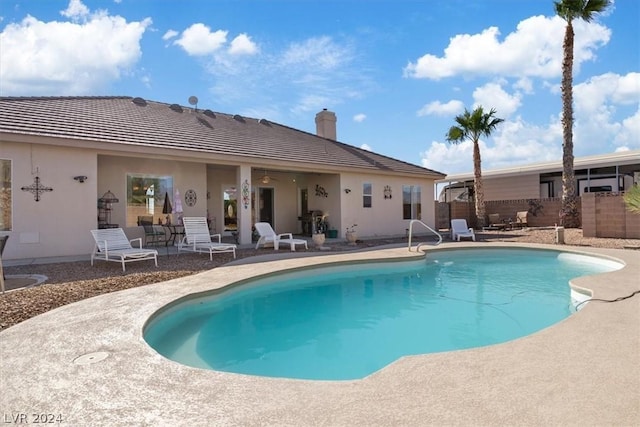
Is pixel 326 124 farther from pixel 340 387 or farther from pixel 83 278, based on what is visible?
pixel 340 387

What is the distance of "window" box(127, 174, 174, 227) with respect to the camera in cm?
1235

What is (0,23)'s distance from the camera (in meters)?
9.62

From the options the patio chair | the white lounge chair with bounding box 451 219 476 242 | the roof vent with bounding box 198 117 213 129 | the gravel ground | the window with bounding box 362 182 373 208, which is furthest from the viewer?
the patio chair

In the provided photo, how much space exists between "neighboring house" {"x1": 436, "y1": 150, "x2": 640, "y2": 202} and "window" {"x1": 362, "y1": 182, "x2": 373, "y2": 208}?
A: 7.17 metres

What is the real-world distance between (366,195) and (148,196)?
8.80 meters

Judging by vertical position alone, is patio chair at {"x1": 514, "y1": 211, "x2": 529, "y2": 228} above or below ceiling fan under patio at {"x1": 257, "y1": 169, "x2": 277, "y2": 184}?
below

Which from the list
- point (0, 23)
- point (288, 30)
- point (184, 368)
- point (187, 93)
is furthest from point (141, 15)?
point (184, 368)

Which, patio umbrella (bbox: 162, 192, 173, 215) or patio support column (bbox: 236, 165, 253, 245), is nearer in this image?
patio umbrella (bbox: 162, 192, 173, 215)

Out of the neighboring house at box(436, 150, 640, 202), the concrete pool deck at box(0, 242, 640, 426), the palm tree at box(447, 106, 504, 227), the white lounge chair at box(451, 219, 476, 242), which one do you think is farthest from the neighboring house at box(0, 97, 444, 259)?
the neighboring house at box(436, 150, 640, 202)

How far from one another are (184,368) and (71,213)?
8.76 meters

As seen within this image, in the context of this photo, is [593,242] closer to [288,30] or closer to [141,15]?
[288,30]

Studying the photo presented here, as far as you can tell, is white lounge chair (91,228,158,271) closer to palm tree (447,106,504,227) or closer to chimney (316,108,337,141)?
chimney (316,108,337,141)

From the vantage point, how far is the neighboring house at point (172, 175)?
31.6 feet

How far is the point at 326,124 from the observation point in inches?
834
